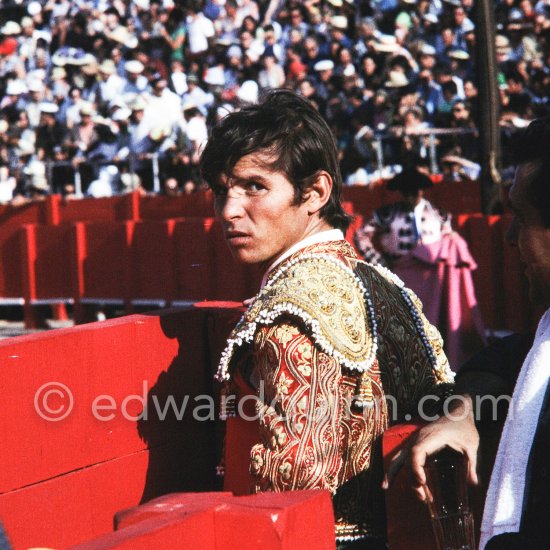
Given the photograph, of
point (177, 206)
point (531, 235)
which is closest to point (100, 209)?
point (177, 206)

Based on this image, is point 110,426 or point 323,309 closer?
point 323,309

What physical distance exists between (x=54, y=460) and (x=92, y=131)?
13.2 metres

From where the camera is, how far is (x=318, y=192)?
2.50m

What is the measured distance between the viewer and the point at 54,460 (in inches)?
110

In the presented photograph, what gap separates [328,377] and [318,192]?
19.8 inches

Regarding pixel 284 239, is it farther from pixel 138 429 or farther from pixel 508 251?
pixel 508 251

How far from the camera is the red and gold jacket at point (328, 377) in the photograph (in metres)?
2.10

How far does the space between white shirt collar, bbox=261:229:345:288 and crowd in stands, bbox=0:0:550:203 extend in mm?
8250

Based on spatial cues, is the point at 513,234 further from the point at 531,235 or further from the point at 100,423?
the point at 100,423

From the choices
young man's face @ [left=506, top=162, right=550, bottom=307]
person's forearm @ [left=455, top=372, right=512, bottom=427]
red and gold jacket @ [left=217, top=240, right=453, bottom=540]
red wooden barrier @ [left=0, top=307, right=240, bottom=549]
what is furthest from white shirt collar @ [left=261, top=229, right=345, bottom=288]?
young man's face @ [left=506, top=162, right=550, bottom=307]

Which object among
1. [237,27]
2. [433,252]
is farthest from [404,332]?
[237,27]

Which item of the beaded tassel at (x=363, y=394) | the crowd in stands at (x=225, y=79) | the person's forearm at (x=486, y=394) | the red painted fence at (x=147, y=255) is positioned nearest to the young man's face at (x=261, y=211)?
the beaded tassel at (x=363, y=394)

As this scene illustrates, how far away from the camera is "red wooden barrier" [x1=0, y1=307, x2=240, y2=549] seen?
2.70 meters

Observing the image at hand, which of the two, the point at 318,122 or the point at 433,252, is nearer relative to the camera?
the point at 318,122
